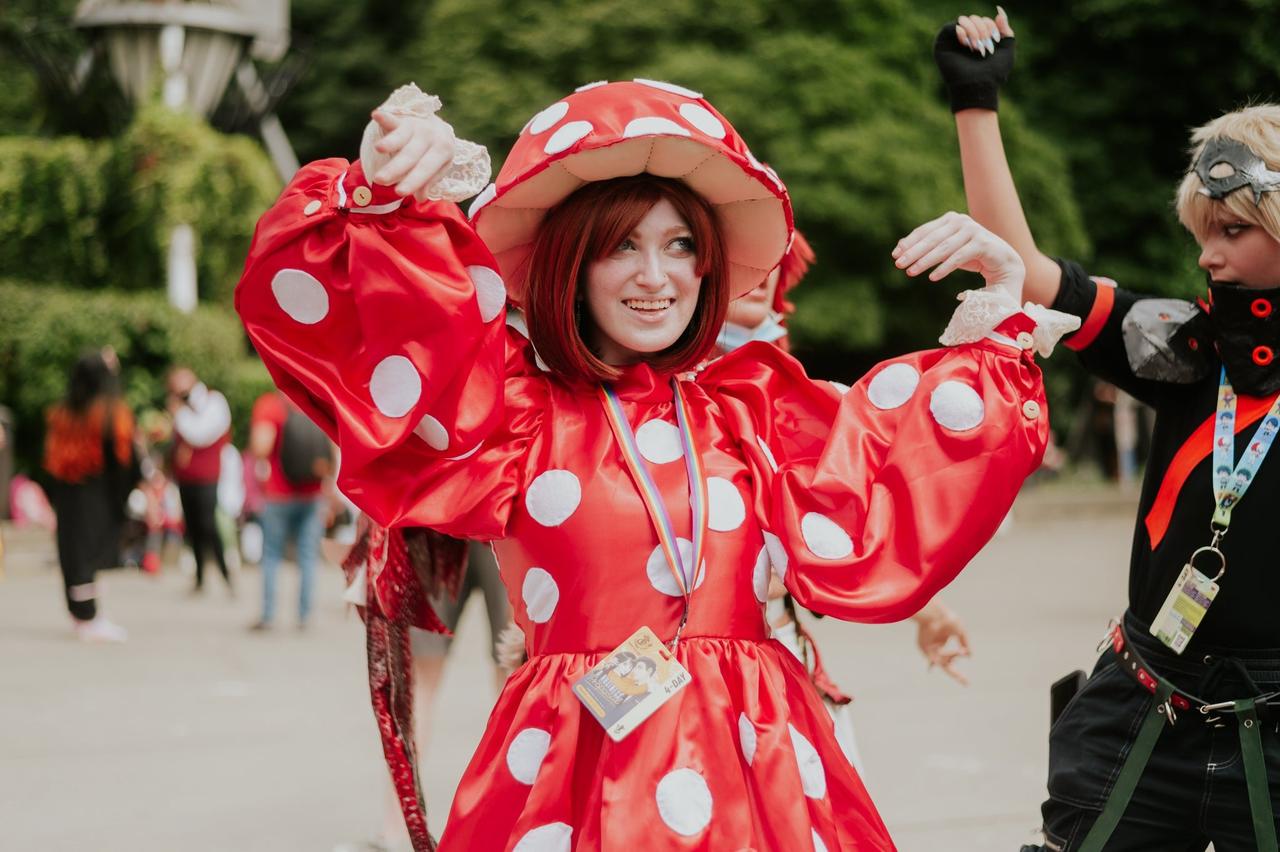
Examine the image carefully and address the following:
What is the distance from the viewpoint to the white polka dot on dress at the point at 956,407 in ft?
7.52

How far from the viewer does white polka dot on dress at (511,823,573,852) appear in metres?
2.17

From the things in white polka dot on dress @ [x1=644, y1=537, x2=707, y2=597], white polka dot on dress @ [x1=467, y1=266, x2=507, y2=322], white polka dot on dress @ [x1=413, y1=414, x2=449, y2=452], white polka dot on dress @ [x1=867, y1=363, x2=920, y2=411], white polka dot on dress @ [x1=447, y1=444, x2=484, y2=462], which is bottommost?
white polka dot on dress @ [x1=644, y1=537, x2=707, y2=597]

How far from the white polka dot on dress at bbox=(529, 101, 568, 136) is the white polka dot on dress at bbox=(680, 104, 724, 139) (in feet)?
0.66

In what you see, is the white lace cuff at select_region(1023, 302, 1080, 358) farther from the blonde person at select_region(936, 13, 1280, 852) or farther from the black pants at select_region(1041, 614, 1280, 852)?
the black pants at select_region(1041, 614, 1280, 852)

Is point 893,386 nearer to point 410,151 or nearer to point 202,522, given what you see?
point 410,151

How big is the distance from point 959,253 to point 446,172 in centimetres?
84

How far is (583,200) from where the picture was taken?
240 centimetres

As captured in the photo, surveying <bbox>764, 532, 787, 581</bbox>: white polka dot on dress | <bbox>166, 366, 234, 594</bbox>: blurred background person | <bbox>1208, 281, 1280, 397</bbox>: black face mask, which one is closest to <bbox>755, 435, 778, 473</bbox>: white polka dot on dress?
<bbox>764, 532, 787, 581</bbox>: white polka dot on dress

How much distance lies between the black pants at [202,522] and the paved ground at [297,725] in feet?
1.24

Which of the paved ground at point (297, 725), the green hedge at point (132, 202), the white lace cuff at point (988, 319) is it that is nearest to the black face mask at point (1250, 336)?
the white lace cuff at point (988, 319)

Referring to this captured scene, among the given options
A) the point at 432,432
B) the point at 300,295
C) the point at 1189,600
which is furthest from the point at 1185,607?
the point at 300,295

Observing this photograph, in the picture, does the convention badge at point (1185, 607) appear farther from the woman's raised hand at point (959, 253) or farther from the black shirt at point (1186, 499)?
the woman's raised hand at point (959, 253)

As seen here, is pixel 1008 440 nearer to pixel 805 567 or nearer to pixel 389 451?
pixel 805 567

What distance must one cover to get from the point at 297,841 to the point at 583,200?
3.16m
